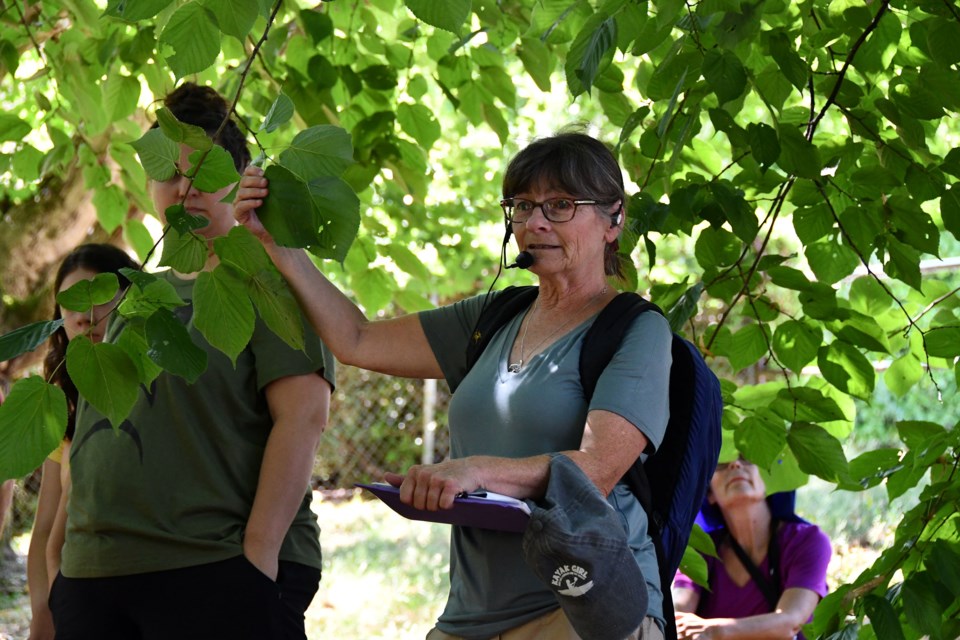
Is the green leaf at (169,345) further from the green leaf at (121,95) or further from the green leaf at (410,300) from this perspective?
the green leaf at (410,300)

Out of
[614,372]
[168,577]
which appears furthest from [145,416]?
[614,372]

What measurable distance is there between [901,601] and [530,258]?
1076mm

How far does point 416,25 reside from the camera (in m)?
3.50

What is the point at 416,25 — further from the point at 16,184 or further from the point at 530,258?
the point at 16,184

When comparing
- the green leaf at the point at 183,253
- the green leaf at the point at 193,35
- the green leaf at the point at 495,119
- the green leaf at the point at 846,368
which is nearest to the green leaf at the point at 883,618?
the green leaf at the point at 846,368

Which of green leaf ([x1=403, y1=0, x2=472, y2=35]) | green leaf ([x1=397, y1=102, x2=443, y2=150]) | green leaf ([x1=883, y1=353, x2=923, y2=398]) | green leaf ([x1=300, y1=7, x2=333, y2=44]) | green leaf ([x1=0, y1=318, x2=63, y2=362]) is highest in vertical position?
green leaf ([x1=300, y1=7, x2=333, y2=44])

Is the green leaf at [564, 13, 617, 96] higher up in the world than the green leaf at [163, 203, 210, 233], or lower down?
higher up

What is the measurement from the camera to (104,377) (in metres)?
1.56

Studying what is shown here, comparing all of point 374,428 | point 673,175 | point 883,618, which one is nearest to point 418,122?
point 673,175

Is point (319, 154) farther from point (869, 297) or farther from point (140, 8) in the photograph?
point (869, 297)

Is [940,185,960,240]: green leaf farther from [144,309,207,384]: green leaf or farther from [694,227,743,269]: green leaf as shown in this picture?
[144,309,207,384]: green leaf

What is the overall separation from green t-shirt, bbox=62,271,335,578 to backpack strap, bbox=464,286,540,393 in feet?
1.17

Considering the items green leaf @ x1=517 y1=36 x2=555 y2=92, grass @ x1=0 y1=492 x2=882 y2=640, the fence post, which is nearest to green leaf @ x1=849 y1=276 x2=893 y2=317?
green leaf @ x1=517 y1=36 x2=555 y2=92

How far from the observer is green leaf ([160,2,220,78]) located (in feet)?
5.59
